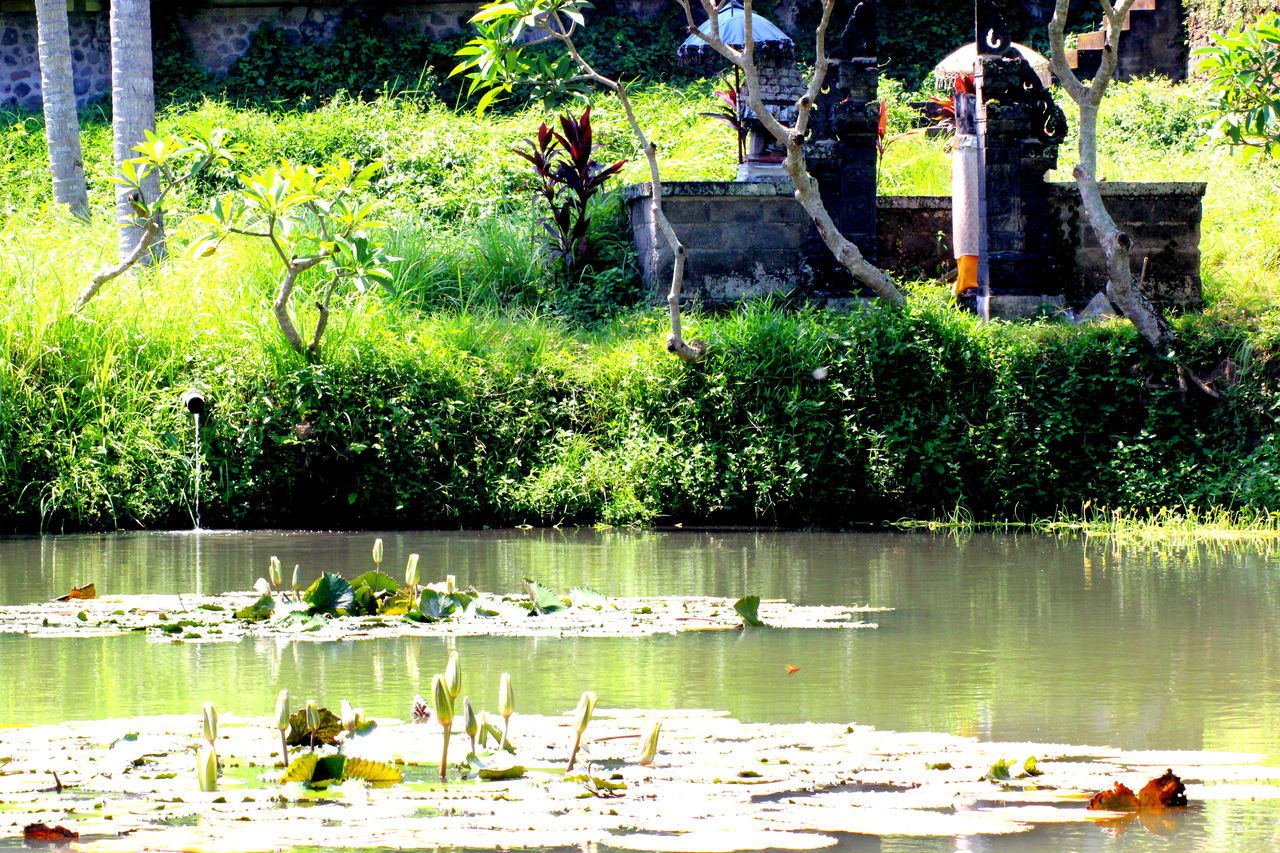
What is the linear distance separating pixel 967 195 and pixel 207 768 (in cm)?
974

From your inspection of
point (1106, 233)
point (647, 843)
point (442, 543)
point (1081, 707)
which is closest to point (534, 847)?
point (647, 843)

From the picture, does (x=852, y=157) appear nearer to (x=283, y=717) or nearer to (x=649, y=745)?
(x=649, y=745)

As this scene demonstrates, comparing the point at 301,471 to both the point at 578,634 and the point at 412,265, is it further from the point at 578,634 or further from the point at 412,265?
the point at 578,634

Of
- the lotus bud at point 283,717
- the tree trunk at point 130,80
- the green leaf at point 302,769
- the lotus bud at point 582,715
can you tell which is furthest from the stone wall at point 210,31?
the lotus bud at point 582,715

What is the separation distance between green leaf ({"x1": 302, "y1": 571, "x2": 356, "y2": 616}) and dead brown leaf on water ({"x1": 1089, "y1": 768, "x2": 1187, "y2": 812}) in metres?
3.48

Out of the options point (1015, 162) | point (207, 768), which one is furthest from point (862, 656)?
point (1015, 162)

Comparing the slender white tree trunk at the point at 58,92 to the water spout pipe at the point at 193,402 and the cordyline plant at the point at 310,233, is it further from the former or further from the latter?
the water spout pipe at the point at 193,402

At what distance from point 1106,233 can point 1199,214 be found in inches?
88.3

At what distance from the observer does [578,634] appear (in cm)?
609

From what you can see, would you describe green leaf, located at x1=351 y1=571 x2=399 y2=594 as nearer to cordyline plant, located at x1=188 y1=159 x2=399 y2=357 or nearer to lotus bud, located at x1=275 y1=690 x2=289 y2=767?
lotus bud, located at x1=275 y1=690 x2=289 y2=767

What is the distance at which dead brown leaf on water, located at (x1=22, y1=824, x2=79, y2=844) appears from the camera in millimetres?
3188

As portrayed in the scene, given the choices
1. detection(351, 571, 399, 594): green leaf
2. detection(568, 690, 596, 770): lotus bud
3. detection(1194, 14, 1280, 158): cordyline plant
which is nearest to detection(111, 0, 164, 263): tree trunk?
detection(351, 571, 399, 594): green leaf

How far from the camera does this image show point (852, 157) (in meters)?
12.6

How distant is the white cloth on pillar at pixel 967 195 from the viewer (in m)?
12.2
